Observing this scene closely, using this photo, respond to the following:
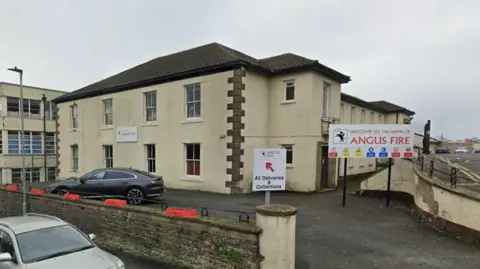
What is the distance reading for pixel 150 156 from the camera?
1805 centimetres

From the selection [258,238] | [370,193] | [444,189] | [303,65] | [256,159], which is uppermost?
[303,65]

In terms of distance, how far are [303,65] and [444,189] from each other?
8.69 m

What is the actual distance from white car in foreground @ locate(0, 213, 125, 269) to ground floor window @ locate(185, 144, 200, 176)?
9609 millimetres

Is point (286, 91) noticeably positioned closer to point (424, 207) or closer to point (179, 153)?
point (179, 153)

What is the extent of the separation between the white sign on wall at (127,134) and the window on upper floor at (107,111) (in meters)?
1.61

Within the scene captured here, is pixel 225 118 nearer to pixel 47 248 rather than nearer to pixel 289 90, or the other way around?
pixel 289 90

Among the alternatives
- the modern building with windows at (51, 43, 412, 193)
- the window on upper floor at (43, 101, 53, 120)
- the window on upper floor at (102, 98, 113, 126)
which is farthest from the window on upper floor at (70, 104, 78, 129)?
the window on upper floor at (43, 101, 53, 120)

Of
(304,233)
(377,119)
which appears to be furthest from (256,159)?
(377,119)

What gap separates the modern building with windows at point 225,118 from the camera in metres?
14.5

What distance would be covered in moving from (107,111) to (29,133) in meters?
18.5

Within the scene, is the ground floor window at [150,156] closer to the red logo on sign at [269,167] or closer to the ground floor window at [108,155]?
the ground floor window at [108,155]

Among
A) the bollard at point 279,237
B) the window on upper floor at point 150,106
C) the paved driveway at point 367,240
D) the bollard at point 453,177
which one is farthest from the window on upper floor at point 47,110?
the bollard at point 453,177

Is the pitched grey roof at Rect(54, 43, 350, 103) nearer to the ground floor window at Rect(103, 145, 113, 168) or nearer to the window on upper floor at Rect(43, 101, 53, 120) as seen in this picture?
the ground floor window at Rect(103, 145, 113, 168)

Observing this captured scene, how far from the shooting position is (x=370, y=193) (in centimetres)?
1353
